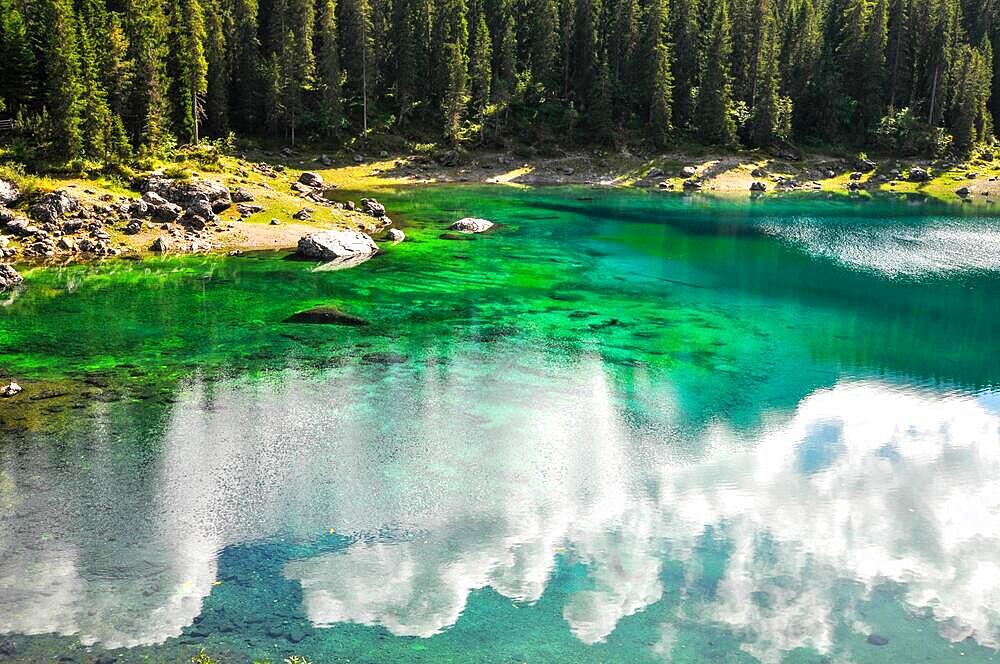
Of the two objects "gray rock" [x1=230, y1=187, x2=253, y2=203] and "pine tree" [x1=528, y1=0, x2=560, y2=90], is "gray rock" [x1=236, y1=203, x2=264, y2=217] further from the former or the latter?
"pine tree" [x1=528, y1=0, x2=560, y2=90]

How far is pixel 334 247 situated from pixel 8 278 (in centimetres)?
1702

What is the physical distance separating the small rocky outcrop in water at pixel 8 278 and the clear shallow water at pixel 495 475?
1344 mm

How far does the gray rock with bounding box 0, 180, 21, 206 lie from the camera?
48159 mm

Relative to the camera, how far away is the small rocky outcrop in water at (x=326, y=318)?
111 feet

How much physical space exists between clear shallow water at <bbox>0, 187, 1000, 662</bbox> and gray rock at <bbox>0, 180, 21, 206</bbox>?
31.4 ft

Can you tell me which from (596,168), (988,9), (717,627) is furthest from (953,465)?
(988,9)

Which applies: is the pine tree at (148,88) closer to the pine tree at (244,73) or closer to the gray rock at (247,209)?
the gray rock at (247,209)

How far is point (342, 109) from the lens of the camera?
10488cm

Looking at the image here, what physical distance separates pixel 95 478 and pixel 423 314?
18390 millimetres

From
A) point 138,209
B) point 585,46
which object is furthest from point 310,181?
point 585,46

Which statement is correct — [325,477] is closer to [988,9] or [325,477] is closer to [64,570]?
[64,570]

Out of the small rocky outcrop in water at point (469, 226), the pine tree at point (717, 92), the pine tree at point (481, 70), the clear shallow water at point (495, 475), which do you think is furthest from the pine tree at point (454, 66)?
the clear shallow water at point (495, 475)

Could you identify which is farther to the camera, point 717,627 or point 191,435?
point 191,435

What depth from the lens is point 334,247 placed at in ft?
160
